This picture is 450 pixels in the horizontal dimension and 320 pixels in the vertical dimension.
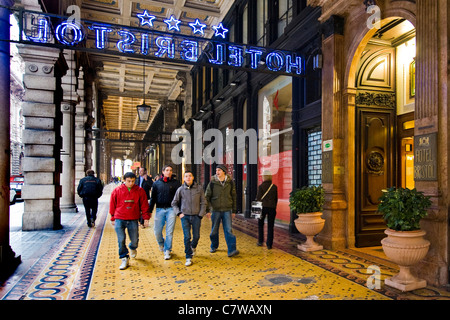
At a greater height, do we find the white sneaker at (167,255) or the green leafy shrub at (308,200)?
the green leafy shrub at (308,200)

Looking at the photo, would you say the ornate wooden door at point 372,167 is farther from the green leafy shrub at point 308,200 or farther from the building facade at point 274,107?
the building facade at point 274,107

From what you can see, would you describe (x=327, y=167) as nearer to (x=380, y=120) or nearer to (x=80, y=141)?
(x=380, y=120)

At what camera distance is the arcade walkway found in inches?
173

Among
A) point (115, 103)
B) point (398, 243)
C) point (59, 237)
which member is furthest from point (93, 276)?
point (115, 103)

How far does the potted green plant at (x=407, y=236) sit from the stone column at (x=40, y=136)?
29.9 ft

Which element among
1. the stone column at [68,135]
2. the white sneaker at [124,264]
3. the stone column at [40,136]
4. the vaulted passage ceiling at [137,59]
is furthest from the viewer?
the vaulted passage ceiling at [137,59]

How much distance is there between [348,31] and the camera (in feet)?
24.2

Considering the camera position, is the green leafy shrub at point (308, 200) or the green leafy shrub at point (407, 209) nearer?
the green leafy shrub at point (407, 209)

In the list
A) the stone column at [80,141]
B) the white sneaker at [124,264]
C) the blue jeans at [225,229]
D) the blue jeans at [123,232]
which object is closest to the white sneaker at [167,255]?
the blue jeans at [123,232]

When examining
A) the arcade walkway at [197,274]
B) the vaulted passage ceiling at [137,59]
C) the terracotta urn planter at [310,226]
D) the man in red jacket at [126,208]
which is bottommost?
the arcade walkway at [197,274]

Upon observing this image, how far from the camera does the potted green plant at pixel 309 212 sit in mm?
7012

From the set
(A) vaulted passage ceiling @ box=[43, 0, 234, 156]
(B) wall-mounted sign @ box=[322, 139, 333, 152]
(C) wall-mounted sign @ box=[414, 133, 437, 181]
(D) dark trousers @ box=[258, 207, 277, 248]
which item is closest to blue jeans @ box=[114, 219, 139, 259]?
(D) dark trousers @ box=[258, 207, 277, 248]

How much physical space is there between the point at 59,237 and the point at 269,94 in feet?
25.7

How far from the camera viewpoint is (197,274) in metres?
5.33
